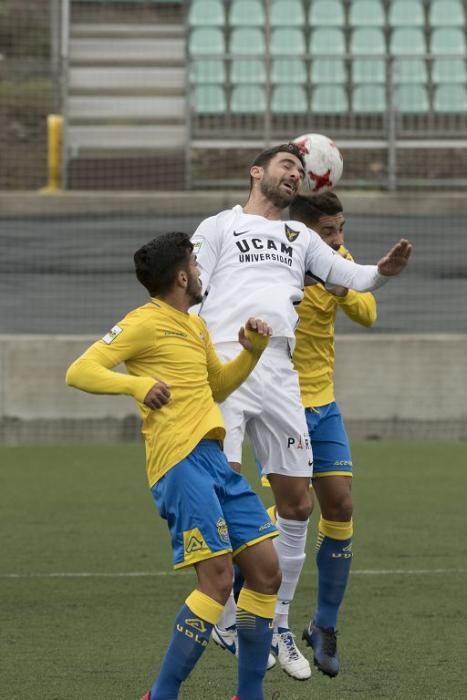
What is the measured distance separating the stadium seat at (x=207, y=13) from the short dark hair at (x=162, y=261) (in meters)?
14.5

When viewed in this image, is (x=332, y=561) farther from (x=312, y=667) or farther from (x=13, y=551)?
(x=13, y=551)

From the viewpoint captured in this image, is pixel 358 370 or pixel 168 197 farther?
pixel 168 197

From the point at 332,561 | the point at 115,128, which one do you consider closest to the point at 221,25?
the point at 115,128

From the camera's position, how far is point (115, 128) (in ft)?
58.4

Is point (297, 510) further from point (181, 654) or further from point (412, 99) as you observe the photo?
point (412, 99)

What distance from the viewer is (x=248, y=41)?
18.5m

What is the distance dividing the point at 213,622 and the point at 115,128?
Answer: 13.8 m

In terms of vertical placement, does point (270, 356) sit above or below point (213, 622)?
above

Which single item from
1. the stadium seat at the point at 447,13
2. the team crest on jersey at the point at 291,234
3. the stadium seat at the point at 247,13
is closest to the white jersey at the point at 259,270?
the team crest on jersey at the point at 291,234

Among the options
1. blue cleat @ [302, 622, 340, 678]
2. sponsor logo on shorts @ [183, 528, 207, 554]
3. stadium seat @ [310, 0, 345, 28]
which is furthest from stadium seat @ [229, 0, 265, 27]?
sponsor logo on shorts @ [183, 528, 207, 554]

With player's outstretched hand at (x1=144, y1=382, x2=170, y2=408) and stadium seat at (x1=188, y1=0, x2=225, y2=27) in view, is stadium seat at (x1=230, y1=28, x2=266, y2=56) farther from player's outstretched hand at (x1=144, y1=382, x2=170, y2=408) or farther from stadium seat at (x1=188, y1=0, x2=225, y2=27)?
player's outstretched hand at (x1=144, y1=382, x2=170, y2=408)

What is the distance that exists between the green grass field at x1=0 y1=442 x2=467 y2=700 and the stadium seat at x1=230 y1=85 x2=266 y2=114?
677 centimetres

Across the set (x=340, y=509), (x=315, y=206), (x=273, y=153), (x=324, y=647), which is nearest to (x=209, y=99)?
(x=315, y=206)

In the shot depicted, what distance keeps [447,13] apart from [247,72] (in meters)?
3.66
